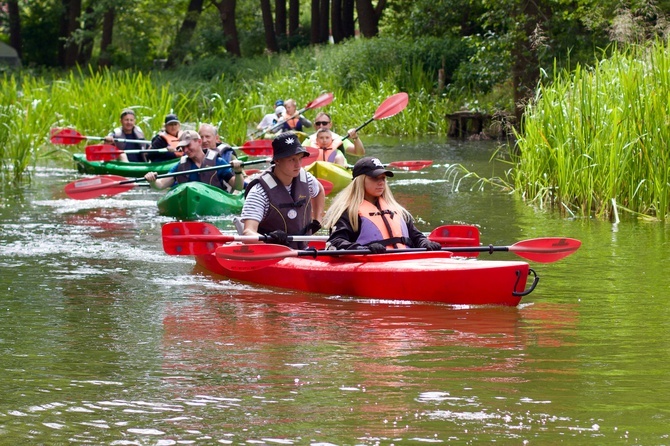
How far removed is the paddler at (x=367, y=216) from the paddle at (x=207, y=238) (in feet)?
1.57

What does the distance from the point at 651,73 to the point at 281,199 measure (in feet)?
13.0

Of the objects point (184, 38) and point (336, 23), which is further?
point (336, 23)

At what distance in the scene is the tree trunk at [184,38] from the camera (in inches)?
1475

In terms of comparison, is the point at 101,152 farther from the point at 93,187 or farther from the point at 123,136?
the point at 93,187

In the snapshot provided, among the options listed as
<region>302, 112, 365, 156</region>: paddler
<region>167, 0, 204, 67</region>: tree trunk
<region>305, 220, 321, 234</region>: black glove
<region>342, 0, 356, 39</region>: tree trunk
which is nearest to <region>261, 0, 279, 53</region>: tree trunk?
<region>167, 0, 204, 67</region>: tree trunk

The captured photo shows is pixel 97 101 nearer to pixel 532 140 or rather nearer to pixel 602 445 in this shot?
pixel 532 140

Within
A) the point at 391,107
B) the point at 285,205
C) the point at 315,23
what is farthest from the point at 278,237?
the point at 315,23

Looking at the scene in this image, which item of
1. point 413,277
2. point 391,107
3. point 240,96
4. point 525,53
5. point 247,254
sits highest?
point 525,53

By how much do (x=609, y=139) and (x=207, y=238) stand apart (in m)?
4.20

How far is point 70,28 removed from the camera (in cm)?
3766

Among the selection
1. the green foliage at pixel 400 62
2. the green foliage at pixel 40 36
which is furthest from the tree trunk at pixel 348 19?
the green foliage at pixel 40 36

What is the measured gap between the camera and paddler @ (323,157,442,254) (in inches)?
314

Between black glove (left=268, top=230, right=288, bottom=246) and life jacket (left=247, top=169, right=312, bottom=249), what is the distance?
234mm

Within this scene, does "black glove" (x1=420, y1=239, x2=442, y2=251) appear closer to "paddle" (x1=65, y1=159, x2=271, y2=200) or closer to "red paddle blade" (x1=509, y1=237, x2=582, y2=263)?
"red paddle blade" (x1=509, y1=237, x2=582, y2=263)
